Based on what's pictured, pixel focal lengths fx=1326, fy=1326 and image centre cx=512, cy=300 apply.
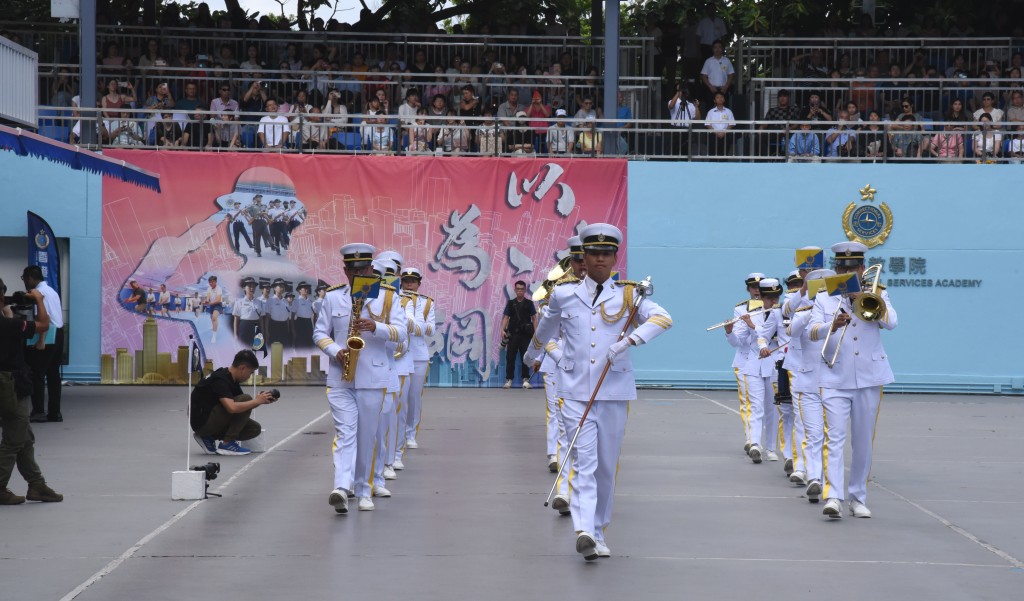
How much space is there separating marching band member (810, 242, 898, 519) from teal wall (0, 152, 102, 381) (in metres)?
16.2

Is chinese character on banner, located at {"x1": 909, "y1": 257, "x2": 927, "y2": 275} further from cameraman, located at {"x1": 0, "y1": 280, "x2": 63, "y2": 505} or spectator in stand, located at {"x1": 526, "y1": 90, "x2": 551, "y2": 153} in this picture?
cameraman, located at {"x1": 0, "y1": 280, "x2": 63, "y2": 505}

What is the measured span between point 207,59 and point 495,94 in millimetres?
5694

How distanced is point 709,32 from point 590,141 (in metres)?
5.29

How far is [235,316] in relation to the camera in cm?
2353

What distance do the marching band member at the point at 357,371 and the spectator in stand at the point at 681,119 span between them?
14.4 metres

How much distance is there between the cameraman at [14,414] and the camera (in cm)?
997

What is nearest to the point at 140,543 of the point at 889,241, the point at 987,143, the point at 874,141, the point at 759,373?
the point at 759,373

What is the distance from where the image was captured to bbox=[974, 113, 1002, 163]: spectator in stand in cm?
2392

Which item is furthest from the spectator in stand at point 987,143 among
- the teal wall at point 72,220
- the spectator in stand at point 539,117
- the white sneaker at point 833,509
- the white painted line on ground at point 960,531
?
the teal wall at point 72,220

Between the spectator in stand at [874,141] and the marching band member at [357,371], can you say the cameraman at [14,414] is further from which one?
the spectator in stand at [874,141]

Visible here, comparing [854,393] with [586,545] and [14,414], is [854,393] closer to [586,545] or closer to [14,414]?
[586,545]

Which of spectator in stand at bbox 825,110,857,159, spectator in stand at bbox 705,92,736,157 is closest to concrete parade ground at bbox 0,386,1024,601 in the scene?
spectator in stand at bbox 825,110,857,159

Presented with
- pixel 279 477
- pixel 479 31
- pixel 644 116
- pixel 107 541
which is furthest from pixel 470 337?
pixel 107 541

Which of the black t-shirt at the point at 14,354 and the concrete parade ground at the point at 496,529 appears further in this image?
the black t-shirt at the point at 14,354
